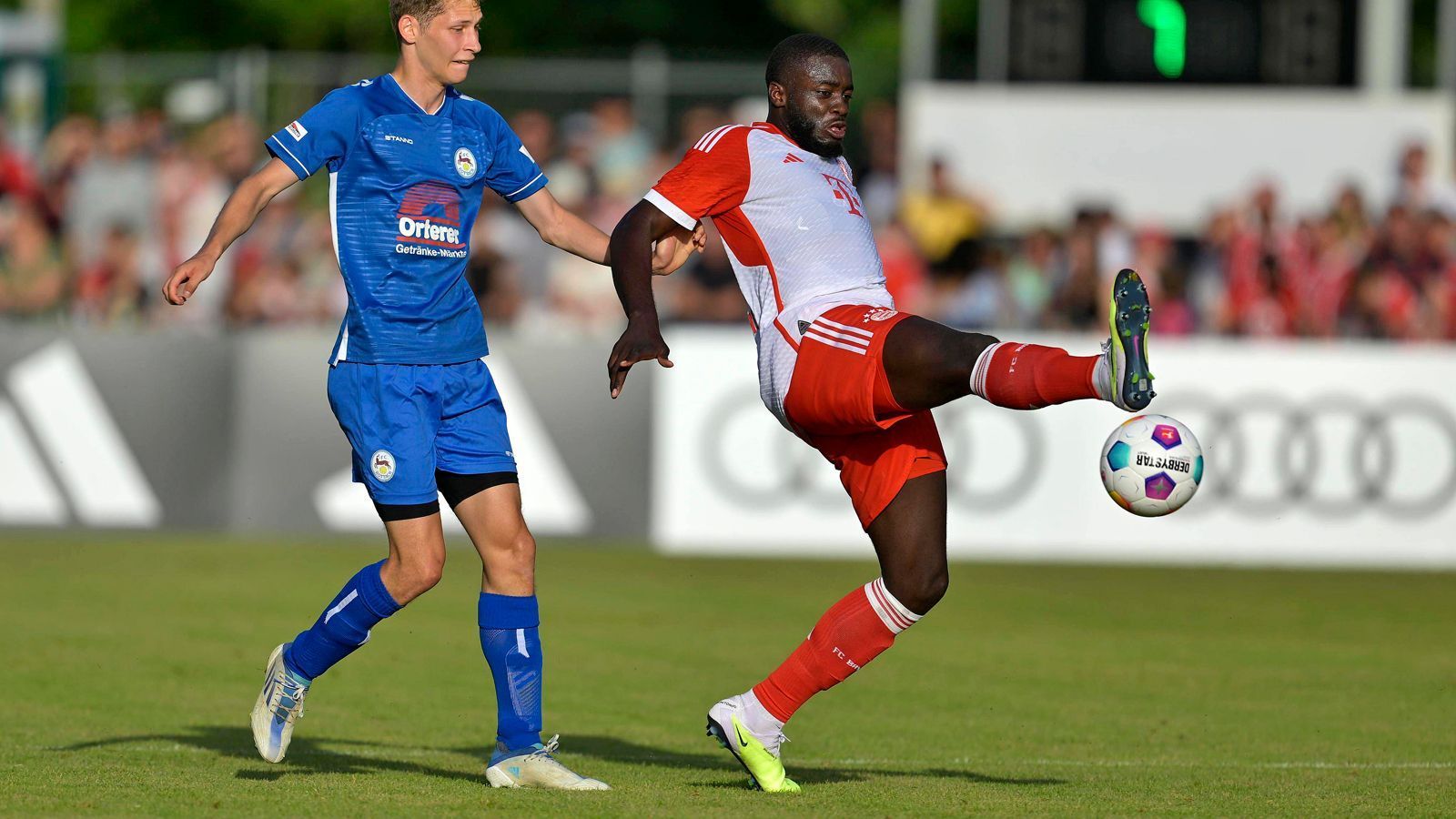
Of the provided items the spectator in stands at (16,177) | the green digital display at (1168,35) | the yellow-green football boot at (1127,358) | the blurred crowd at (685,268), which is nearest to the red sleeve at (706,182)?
the yellow-green football boot at (1127,358)

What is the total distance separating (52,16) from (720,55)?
13764mm

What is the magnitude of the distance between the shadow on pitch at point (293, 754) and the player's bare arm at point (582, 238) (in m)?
1.78

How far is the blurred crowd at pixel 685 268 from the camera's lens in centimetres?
1678

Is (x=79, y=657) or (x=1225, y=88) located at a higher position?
(x=1225, y=88)

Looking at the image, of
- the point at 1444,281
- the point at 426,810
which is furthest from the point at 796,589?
the point at 426,810

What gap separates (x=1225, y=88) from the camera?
1938 cm

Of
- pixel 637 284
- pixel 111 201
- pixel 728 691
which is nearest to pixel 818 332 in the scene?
pixel 637 284

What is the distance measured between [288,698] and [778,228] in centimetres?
226

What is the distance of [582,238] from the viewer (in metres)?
7.07

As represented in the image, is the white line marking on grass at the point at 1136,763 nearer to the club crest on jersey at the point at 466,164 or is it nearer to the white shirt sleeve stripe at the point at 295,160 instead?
the club crest on jersey at the point at 466,164

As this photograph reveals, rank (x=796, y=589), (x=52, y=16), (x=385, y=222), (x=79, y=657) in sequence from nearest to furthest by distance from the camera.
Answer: (x=385, y=222) → (x=79, y=657) → (x=796, y=589) → (x=52, y=16)

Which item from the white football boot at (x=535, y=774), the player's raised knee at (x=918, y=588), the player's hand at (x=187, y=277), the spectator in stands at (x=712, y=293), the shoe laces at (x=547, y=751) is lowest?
the white football boot at (x=535, y=774)

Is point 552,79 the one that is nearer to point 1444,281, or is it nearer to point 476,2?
point 1444,281

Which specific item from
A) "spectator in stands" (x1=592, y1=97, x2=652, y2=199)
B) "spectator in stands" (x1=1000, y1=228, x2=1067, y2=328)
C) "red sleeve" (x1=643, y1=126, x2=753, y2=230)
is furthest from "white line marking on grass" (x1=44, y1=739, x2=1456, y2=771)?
"spectator in stands" (x1=592, y1=97, x2=652, y2=199)
